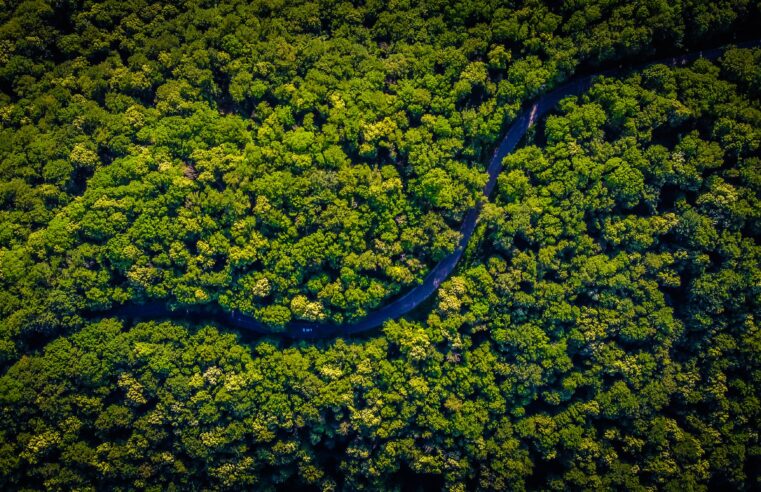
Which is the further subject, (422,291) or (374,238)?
(422,291)

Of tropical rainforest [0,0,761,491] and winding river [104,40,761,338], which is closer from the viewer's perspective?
tropical rainforest [0,0,761,491]

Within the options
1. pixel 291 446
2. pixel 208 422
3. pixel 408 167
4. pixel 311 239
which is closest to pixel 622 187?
pixel 408 167

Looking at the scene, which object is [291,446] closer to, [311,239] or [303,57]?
[311,239]

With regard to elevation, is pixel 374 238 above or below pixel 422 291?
above

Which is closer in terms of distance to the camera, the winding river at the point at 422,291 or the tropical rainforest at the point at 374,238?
the tropical rainforest at the point at 374,238
